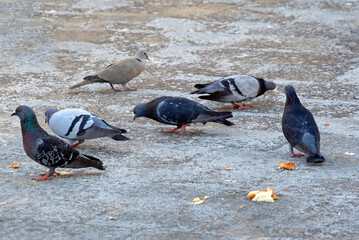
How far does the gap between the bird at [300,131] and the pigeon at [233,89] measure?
150 cm

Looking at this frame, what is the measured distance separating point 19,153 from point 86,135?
65 cm

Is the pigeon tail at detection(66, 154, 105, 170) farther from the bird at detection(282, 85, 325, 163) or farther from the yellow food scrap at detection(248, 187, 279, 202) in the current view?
the bird at detection(282, 85, 325, 163)

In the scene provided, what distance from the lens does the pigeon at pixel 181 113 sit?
6578mm

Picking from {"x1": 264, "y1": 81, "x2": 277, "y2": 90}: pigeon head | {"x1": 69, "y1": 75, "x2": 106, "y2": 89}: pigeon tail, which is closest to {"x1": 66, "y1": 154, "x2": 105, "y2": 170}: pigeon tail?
{"x1": 69, "y1": 75, "x2": 106, "y2": 89}: pigeon tail

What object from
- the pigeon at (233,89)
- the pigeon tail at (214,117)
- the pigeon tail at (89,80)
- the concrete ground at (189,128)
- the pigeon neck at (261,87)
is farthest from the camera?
the pigeon tail at (89,80)

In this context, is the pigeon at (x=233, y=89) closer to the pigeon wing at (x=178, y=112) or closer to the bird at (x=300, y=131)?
the pigeon wing at (x=178, y=112)

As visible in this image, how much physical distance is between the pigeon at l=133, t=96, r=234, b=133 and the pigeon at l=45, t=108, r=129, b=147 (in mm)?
799

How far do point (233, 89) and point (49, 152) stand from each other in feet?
9.89

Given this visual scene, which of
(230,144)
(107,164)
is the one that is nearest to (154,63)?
(230,144)

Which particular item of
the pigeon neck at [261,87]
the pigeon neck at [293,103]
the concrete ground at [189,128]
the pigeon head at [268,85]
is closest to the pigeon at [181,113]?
the concrete ground at [189,128]

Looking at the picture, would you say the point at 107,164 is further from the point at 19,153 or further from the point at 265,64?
the point at 265,64

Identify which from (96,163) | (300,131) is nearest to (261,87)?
(300,131)

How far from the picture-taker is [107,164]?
5.58m

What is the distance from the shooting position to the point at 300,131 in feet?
18.6
